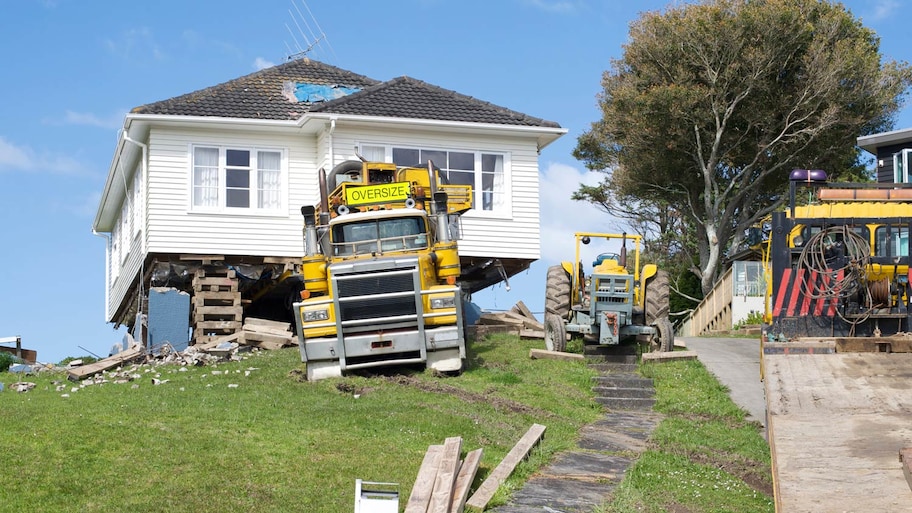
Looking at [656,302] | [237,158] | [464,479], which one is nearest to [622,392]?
[656,302]

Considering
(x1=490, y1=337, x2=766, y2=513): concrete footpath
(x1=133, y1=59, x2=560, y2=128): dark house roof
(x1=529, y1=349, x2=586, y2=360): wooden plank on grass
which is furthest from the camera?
(x1=133, y1=59, x2=560, y2=128): dark house roof

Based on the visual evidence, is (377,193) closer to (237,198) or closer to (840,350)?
(237,198)

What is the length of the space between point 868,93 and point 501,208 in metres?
14.1

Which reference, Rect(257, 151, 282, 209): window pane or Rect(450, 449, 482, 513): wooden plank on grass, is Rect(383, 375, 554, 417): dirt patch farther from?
Rect(257, 151, 282, 209): window pane

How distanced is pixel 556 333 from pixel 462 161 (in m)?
6.70

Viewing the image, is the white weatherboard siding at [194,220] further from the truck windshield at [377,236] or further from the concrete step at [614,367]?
the concrete step at [614,367]

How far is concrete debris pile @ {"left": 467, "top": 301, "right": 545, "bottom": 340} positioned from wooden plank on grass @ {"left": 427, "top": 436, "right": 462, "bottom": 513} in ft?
41.1

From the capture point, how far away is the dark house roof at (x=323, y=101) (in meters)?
26.7

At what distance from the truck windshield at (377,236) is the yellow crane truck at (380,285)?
0.02 m

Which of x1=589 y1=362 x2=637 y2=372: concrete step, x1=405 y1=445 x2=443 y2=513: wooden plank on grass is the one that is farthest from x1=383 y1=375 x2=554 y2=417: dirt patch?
x1=405 y1=445 x2=443 y2=513: wooden plank on grass

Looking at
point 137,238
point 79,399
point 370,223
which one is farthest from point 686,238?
point 79,399

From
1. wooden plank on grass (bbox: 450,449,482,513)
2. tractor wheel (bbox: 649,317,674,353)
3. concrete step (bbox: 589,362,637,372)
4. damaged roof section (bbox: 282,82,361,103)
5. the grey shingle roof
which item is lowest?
wooden plank on grass (bbox: 450,449,482,513)

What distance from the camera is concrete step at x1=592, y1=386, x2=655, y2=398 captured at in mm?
18922

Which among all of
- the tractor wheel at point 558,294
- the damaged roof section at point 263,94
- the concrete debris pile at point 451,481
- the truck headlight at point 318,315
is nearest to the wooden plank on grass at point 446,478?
the concrete debris pile at point 451,481
